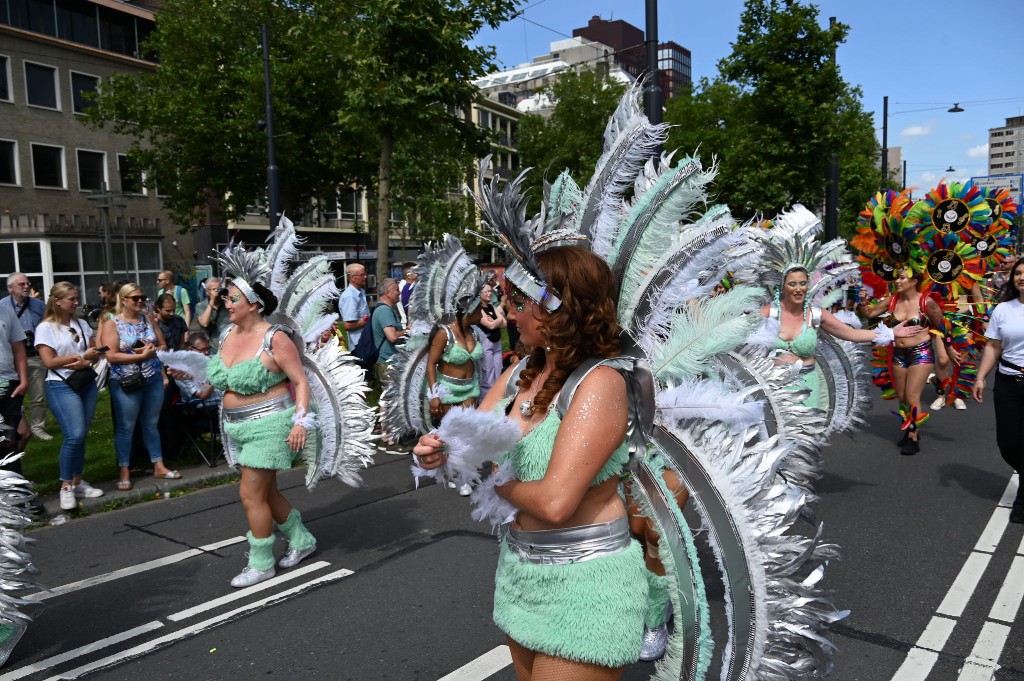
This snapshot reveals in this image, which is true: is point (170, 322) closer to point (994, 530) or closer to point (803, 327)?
point (803, 327)

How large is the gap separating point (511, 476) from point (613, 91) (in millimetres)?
40039

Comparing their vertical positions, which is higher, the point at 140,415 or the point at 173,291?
the point at 173,291

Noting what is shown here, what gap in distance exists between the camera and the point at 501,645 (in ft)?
12.3

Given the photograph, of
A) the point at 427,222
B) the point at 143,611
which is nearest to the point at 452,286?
the point at 143,611

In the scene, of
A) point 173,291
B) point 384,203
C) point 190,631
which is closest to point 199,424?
point 173,291

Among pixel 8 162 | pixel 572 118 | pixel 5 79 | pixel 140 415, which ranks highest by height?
pixel 572 118

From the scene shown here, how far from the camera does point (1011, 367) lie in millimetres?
5344

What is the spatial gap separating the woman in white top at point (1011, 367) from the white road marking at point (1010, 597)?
0.94 metres

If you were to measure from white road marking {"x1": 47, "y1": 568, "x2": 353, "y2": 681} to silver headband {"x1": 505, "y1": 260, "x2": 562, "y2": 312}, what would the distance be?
306 centimetres

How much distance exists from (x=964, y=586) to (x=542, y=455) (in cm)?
360

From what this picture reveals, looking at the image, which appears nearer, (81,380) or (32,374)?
(81,380)

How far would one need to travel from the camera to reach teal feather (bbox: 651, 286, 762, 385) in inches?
90.2

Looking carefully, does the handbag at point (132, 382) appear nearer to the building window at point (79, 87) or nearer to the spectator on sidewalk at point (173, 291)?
the spectator on sidewalk at point (173, 291)

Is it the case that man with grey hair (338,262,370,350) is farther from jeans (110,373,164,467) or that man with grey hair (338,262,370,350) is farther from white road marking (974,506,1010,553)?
white road marking (974,506,1010,553)
